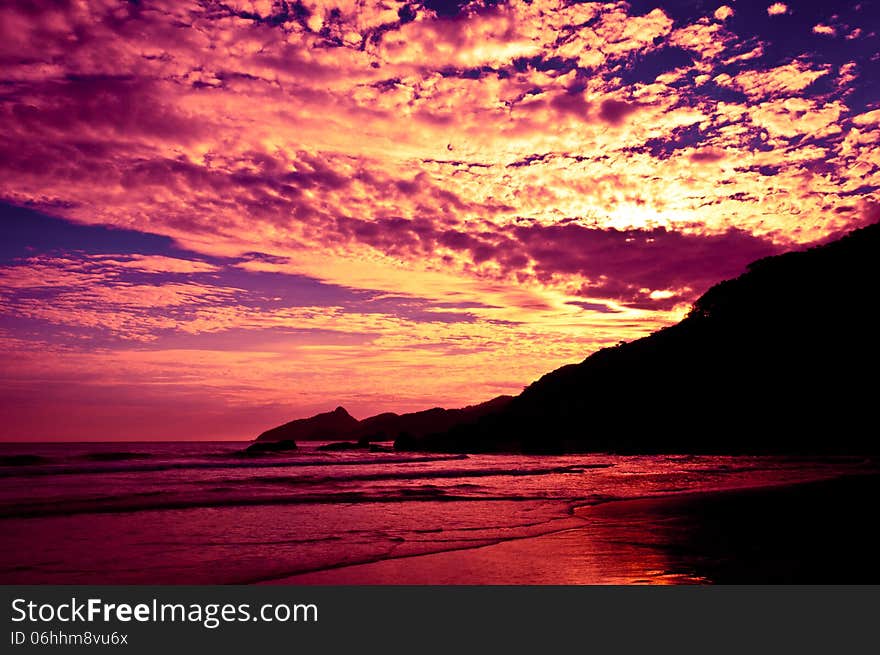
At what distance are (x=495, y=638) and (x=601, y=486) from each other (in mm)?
18282

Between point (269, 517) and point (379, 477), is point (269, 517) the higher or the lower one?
the higher one

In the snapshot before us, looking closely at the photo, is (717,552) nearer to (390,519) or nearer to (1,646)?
(390,519)

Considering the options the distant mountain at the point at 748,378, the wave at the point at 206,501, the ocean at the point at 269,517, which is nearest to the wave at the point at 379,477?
the ocean at the point at 269,517

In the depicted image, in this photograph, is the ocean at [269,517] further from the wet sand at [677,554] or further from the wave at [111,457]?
the wave at [111,457]

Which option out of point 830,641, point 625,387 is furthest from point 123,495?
point 625,387

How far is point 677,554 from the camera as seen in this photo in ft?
31.5

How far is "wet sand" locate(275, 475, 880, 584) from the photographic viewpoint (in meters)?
8.20

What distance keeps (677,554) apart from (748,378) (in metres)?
51.6

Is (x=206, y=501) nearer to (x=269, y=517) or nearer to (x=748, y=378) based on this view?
(x=269, y=517)

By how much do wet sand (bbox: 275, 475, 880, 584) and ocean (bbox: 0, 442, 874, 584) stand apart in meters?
0.80

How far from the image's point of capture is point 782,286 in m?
58.4

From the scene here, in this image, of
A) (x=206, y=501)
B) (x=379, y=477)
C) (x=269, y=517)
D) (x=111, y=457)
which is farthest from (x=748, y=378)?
(x=111, y=457)

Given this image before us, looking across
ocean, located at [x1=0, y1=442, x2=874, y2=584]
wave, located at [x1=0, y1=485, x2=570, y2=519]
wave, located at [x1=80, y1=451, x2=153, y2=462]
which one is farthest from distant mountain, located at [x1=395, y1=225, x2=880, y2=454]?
wave, located at [x1=80, y1=451, x2=153, y2=462]

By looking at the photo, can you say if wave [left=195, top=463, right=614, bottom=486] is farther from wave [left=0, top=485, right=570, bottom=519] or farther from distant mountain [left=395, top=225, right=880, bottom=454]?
distant mountain [left=395, top=225, right=880, bottom=454]
